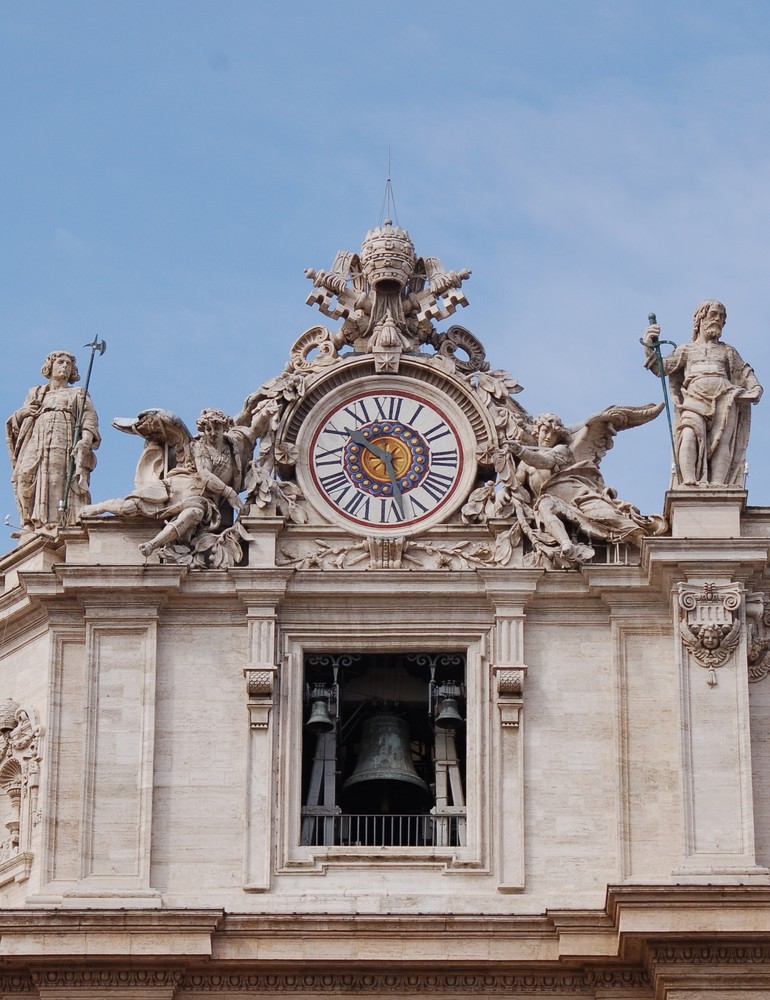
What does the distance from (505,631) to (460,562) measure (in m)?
0.77

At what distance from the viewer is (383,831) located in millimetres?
31344

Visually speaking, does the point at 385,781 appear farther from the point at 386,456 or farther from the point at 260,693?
Answer: the point at 386,456

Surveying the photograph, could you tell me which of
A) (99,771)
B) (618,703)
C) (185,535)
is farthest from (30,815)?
(618,703)

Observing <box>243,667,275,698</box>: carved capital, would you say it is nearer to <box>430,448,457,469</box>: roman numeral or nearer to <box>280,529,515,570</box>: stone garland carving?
<box>280,529,515,570</box>: stone garland carving

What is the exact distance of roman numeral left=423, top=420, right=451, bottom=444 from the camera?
3266cm

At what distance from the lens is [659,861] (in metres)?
30.6

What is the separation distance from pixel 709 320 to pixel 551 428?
180 centimetres

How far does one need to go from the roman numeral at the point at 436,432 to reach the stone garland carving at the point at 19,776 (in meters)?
4.27

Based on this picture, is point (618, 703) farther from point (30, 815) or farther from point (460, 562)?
point (30, 815)

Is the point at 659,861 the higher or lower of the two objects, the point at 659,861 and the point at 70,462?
the lower

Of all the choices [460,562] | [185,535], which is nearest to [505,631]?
[460,562]

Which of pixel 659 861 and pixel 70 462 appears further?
pixel 70 462

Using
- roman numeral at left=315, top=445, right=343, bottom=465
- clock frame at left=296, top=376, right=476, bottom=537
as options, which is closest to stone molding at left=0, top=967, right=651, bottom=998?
clock frame at left=296, top=376, right=476, bottom=537

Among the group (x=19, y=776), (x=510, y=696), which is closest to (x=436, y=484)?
(x=510, y=696)
